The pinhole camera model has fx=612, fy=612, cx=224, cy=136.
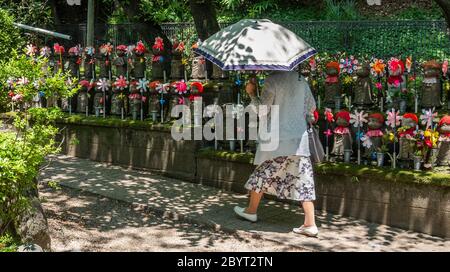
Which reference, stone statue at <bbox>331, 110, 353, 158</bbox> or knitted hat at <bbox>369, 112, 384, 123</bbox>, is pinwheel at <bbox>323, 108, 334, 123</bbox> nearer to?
stone statue at <bbox>331, 110, 353, 158</bbox>

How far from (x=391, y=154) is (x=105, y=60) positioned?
17.9ft

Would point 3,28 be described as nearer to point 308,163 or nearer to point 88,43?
point 88,43

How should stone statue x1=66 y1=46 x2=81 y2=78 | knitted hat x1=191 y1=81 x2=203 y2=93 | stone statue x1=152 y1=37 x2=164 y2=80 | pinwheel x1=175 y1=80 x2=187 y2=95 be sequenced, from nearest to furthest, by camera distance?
knitted hat x1=191 y1=81 x2=203 y2=93 < pinwheel x1=175 y1=80 x2=187 y2=95 < stone statue x1=152 y1=37 x2=164 y2=80 < stone statue x1=66 y1=46 x2=81 y2=78

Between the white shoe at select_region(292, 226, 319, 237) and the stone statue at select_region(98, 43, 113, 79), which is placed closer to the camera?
the white shoe at select_region(292, 226, 319, 237)

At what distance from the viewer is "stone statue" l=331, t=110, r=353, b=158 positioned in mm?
7207

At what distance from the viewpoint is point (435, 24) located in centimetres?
1491

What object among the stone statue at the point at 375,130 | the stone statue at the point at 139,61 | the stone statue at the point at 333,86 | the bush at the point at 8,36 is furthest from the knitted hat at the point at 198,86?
the bush at the point at 8,36

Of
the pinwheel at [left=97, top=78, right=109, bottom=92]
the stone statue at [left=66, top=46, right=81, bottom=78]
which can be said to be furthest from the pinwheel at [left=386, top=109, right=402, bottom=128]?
the stone statue at [left=66, top=46, right=81, bottom=78]

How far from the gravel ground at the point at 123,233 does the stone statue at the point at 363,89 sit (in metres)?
2.35

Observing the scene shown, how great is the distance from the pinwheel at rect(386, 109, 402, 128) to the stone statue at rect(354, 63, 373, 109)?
0.70m

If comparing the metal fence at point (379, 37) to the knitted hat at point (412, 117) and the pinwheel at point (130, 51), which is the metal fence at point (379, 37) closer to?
the pinwheel at point (130, 51)

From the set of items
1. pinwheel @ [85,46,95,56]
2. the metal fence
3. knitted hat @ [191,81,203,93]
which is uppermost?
the metal fence

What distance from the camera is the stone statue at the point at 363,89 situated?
7.56m

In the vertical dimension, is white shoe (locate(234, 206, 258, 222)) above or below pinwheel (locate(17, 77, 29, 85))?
below
